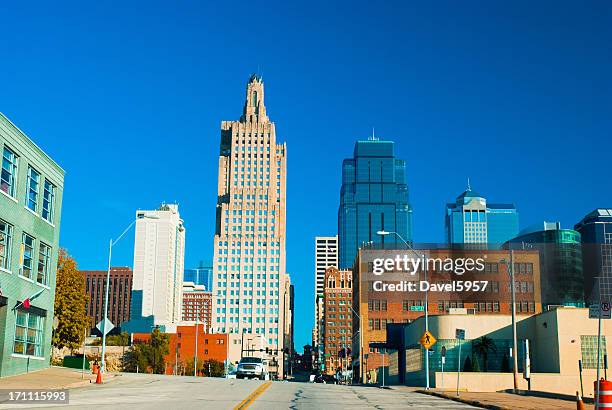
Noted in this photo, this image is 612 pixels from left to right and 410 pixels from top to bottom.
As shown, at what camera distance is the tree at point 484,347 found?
2279 inches

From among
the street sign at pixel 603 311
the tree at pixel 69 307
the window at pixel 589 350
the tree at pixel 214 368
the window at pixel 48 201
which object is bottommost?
the tree at pixel 214 368

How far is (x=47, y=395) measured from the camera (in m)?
27.3

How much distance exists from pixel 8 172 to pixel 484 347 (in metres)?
36.3

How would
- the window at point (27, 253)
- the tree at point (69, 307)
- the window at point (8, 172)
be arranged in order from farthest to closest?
the tree at point (69, 307) → the window at point (27, 253) → the window at point (8, 172)

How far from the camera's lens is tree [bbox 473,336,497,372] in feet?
190

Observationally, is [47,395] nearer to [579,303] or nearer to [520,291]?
[520,291]

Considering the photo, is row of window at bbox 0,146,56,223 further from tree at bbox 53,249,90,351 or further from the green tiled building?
tree at bbox 53,249,90,351

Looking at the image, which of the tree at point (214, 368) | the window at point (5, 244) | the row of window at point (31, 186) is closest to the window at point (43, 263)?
the row of window at point (31, 186)

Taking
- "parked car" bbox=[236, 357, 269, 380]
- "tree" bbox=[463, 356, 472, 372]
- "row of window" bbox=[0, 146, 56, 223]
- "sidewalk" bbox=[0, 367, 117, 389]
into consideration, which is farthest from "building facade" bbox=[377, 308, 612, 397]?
"row of window" bbox=[0, 146, 56, 223]

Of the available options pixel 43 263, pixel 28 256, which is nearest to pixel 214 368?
pixel 43 263

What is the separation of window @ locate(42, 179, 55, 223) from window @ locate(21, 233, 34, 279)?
109 inches

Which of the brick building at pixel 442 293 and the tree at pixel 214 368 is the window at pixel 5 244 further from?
the tree at pixel 214 368

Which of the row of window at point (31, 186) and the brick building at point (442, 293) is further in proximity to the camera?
the brick building at point (442, 293)

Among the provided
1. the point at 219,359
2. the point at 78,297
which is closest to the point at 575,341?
the point at 78,297
